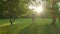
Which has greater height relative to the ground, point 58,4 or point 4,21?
point 58,4

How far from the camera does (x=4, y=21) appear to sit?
6.10 metres

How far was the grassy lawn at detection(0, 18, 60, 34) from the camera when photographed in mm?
5852

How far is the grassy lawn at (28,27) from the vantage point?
585 cm

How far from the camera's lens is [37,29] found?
19.4 ft

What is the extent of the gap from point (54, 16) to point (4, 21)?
4.22 ft

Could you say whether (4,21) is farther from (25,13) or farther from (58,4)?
(58,4)

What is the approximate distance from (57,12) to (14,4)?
1.08 metres

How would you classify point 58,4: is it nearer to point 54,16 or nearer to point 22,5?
point 54,16

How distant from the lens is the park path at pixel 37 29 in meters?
5.82

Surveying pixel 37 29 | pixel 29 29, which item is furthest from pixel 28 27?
pixel 37 29

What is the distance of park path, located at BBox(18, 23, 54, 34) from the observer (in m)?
5.82

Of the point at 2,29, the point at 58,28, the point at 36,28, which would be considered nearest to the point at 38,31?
the point at 36,28

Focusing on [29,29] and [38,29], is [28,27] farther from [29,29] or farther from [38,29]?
[38,29]

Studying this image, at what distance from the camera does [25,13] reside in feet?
19.2
